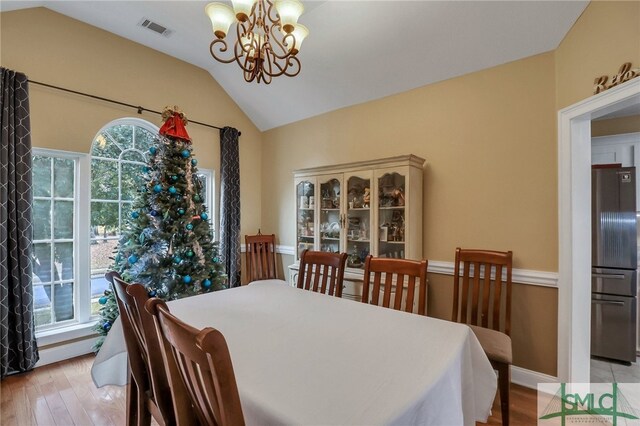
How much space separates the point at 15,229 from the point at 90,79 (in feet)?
4.94

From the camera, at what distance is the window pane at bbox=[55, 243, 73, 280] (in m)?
2.71

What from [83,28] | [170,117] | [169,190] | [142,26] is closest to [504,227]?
[169,190]

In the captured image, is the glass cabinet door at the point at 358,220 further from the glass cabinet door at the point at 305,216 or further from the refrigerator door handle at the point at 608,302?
the refrigerator door handle at the point at 608,302

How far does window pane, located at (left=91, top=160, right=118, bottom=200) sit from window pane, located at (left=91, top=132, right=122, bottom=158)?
0.07 meters

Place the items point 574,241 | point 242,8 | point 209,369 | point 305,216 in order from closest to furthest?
point 209,369 → point 242,8 → point 574,241 → point 305,216

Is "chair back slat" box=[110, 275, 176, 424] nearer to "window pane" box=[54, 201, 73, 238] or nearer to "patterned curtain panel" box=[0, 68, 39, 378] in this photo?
"patterned curtain panel" box=[0, 68, 39, 378]

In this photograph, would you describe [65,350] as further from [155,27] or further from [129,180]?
[155,27]

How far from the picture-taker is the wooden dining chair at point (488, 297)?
1.76m

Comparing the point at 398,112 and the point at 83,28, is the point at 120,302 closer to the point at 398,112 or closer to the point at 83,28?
the point at 398,112

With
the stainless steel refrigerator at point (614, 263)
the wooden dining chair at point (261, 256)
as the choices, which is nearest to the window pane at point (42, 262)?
the wooden dining chair at point (261, 256)

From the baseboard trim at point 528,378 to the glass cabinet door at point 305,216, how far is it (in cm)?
205

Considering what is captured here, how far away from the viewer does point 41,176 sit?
2615mm

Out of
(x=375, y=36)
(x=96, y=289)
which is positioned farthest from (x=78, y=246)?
(x=375, y=36)

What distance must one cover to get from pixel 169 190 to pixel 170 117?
0.69m
